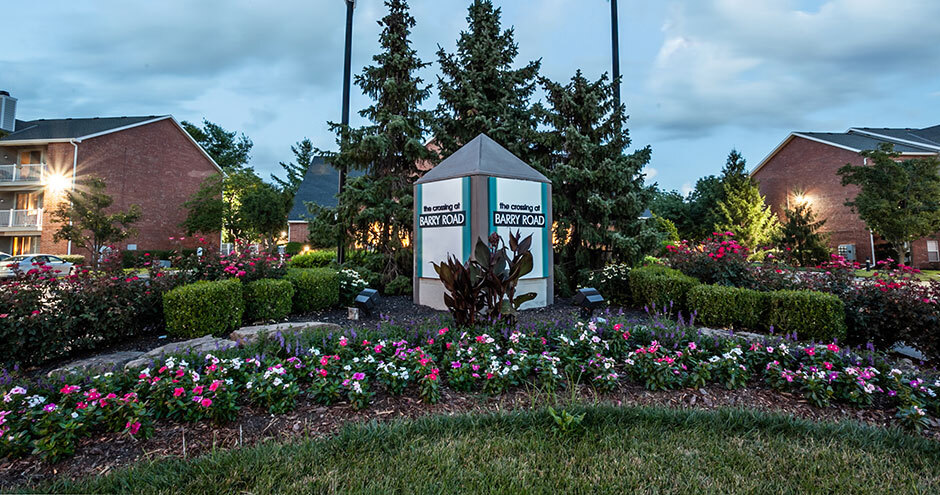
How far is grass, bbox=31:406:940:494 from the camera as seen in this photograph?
2.22 meters

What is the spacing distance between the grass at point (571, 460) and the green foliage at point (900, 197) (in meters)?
24.4

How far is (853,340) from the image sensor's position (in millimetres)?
5770

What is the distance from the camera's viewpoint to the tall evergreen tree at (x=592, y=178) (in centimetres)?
992

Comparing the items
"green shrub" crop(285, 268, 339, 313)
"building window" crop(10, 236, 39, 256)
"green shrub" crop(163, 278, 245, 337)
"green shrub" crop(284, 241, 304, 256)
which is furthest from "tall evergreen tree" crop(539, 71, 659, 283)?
"building window" crop(10, 236, 39, 256)

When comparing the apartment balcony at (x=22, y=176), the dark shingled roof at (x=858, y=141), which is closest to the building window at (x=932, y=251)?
the dark shingled roof at (x=858, y=141)

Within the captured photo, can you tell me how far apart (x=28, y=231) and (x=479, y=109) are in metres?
29.7

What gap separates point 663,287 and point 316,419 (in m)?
6.10

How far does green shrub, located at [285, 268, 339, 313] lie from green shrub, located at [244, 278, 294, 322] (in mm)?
425

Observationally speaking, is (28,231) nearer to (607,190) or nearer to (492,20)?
(492,20)

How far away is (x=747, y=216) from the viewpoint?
24.0 m

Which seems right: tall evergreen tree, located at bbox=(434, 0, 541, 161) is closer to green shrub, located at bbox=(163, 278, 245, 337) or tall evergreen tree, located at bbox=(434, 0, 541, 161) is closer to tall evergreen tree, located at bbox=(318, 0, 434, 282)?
tall evergreen tree, located at bbox=(318, 0, 434, 282)

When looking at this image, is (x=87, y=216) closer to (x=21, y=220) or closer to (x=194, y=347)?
(x=21, y=220)

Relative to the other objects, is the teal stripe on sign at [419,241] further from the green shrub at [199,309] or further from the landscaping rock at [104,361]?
the landscaping rock at [104,361]

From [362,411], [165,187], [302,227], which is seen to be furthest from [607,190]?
[165,187]
